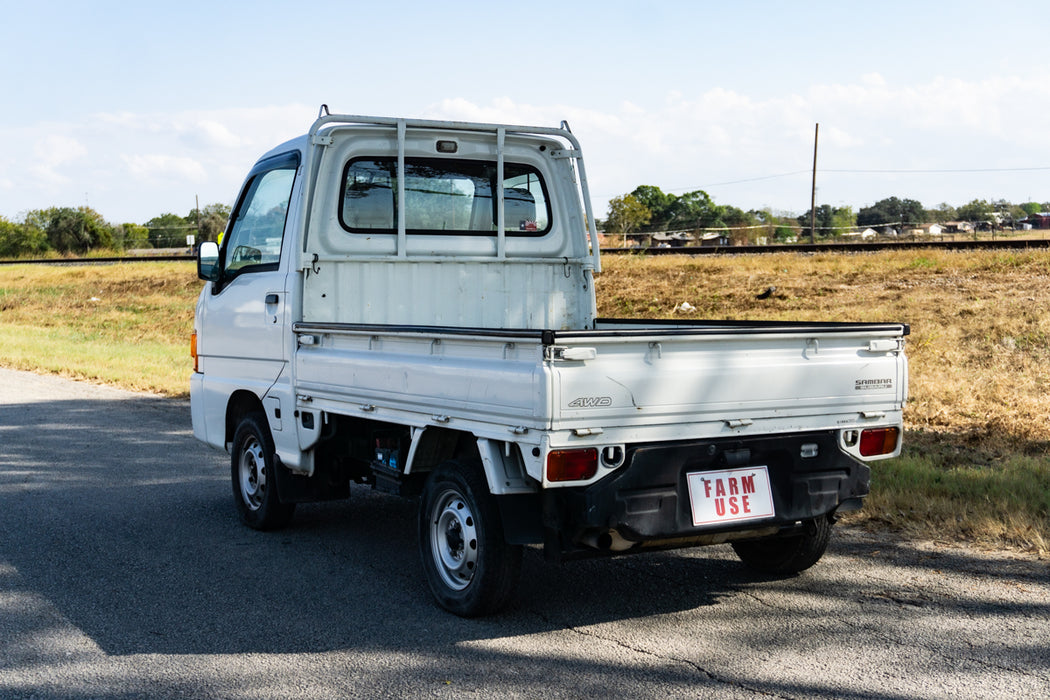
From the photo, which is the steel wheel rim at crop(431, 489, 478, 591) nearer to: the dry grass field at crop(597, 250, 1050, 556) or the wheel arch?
the wheel arch

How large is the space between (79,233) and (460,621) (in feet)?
252

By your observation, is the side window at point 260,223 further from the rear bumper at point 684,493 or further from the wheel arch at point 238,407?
the rear bumper at point 684,493

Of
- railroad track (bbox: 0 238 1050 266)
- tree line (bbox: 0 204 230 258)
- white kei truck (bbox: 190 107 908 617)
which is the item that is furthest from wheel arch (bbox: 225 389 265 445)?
tree line (bbox: 0 204 230 258)

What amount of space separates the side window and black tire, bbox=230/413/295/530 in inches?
38.9

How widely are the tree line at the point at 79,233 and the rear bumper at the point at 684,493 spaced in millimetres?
66608

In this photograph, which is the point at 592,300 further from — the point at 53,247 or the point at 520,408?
the point at 53,247

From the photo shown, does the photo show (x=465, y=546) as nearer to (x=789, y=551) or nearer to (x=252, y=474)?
(x=789, y=551)

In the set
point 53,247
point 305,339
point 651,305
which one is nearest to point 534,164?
point 305,339

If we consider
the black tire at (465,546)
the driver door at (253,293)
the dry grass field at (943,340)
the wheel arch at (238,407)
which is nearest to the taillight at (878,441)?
the dry grass field at (943,340)

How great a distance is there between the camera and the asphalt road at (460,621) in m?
4.11

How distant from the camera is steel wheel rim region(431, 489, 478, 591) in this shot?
4863mm

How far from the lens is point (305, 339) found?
5.93 m

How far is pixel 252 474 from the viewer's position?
6887mm

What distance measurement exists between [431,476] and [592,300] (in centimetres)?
229
